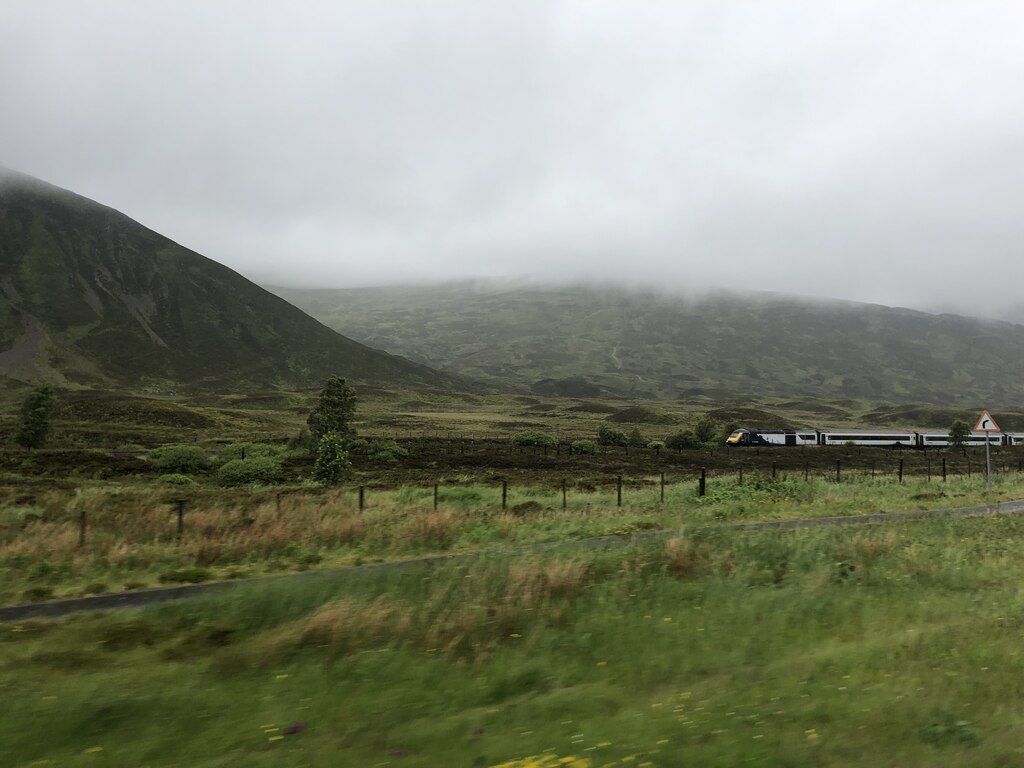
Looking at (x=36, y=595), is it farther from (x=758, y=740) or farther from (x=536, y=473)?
(x=536, y=473)

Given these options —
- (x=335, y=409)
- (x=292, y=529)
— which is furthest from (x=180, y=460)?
(x=292, y=529)

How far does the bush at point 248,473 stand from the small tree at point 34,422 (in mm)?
23559

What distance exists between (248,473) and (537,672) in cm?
3398

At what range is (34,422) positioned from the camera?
4966cm

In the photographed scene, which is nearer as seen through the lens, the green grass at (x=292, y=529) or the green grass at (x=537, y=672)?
the green grass at (x=537, y=672)

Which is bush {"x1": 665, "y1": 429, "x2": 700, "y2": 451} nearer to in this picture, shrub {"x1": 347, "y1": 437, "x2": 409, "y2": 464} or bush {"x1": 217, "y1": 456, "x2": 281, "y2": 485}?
shrub {"x1": 347, "y1": 437, "x2": 409, "y2": 464}

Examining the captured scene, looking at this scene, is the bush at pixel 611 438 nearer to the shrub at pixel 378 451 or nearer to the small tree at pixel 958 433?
the shrub at pixel 378 451

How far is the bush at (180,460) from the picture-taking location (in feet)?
132

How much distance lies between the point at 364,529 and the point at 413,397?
185866 mm

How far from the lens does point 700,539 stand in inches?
547

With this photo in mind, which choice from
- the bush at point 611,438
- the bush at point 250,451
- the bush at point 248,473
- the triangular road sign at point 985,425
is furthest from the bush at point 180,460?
the bush at point 611,438

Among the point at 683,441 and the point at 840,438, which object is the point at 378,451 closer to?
the point at 683,441

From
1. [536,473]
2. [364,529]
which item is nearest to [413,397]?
[536,473]

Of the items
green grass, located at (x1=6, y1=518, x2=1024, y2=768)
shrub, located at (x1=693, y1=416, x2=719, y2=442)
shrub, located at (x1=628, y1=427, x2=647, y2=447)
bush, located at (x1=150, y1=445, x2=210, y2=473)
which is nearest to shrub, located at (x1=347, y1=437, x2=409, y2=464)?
bush, located at (x1=150, y1=445, x2=210, y2=473)
